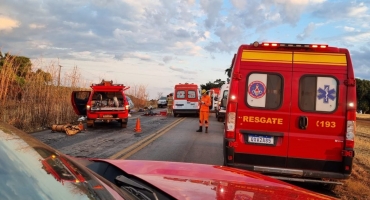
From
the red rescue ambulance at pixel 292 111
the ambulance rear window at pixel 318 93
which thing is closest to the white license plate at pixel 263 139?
the red rescue ambulance at pixel 292 111

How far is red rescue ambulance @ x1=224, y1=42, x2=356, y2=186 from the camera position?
6.26m

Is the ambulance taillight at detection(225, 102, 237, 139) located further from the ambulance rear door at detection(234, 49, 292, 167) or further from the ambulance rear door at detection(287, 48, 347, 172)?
the ambulance rear door at detection(287, 48, 347, 172)

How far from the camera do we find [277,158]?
646 cm

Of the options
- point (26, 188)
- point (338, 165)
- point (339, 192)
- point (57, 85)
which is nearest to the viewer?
point (26, 188)

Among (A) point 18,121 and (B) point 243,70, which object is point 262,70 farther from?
(A) point 18,121

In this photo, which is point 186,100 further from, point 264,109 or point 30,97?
point 264,109

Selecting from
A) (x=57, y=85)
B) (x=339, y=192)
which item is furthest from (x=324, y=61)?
(x=57, y=85)

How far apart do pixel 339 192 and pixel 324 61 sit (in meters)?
2.54

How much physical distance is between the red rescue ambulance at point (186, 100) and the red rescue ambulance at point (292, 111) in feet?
75.8

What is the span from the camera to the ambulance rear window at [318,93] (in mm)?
6309

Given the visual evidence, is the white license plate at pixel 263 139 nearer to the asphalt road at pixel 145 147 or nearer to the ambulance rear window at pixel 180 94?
the asphalt road at pixel 145 147

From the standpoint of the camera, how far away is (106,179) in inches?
114

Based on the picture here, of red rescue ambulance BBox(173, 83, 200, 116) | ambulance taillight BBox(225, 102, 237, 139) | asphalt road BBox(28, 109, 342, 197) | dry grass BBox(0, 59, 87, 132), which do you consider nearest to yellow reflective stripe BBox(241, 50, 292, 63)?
ambulance taillight BBox(225, 102, 237, 139)

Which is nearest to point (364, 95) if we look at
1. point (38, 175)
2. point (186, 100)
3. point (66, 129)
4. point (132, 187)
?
point (186, 100)
